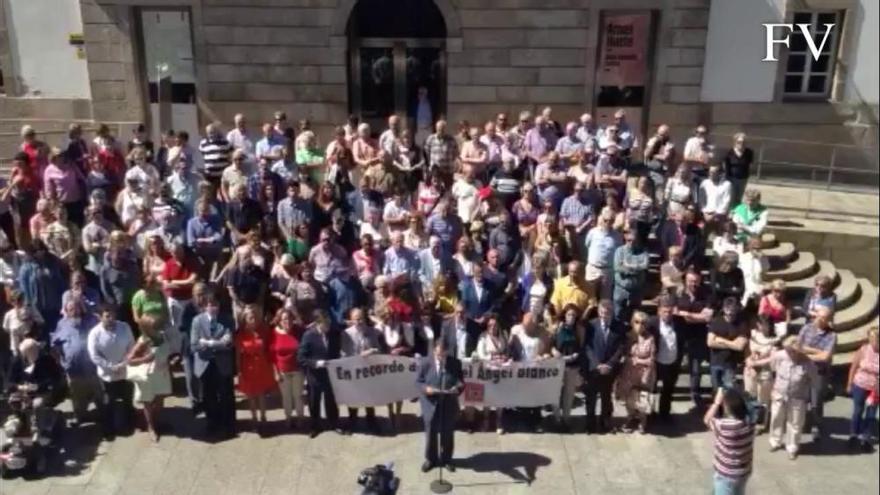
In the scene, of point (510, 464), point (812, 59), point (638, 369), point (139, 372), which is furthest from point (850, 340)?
point (139, 372)

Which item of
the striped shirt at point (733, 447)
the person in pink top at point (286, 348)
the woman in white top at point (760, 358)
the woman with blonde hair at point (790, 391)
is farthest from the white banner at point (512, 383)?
the striped shirt at point (733, 447)

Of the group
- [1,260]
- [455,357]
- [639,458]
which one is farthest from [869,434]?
[1,260]

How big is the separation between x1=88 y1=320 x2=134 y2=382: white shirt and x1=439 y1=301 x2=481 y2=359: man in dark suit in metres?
3.42

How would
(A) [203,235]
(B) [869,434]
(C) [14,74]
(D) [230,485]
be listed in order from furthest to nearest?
(C) [14,74] < (A) [203,235] < (B) [869,434] < (D) [230,485]

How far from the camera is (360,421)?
11719 mm

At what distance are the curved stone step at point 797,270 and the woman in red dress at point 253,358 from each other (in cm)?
700

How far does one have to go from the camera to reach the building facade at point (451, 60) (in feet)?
57.2

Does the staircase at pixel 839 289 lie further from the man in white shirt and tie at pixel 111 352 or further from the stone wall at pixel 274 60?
the man in white shirt and tie at pixel 111 352

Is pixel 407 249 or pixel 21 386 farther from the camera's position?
pixel 407 249

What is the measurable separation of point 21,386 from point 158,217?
109 inches

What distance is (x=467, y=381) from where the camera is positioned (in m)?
11.0

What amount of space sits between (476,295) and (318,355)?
191 cm

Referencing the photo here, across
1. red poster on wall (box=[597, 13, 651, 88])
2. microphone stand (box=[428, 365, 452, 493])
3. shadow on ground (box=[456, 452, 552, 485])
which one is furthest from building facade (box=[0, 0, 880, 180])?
microphone stand (box=[428, 365, 452, 493])

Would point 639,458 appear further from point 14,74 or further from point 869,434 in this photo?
point 14,74
